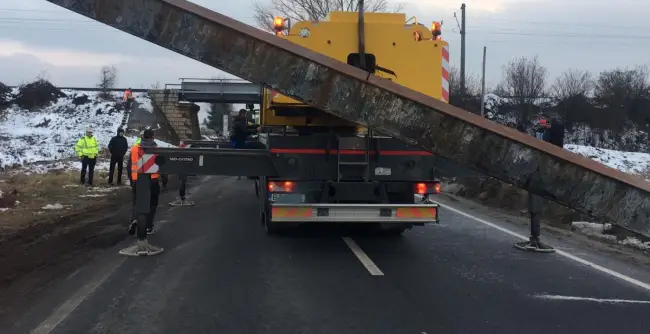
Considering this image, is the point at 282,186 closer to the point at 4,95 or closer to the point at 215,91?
the point at 215,91

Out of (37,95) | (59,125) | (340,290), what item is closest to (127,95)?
(59,125)

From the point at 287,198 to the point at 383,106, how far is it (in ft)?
11.3

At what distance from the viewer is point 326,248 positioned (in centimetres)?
873

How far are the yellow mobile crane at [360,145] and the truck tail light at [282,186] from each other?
0.05 feet

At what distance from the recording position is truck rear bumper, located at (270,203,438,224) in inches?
314

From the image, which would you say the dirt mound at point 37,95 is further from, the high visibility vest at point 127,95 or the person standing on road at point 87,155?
the person standing on road at point 87,155

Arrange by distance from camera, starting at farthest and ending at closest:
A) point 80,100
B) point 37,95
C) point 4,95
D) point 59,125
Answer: point 80,100 < point 37,95 < point 4,95 < point 59,125

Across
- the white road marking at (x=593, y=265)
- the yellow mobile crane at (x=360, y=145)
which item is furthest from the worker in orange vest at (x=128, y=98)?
the yellow mobile crane at (x=360, y=145)

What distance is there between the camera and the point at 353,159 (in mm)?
8336

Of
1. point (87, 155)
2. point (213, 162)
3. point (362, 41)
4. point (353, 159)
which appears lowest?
point (87, 155)

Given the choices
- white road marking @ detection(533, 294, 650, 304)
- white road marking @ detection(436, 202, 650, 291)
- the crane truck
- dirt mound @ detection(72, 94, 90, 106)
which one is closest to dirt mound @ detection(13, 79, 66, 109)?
dirt mound @ detection(72, 94, 90, 106)

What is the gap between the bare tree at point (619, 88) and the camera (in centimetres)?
5275

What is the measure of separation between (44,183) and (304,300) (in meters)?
13.8

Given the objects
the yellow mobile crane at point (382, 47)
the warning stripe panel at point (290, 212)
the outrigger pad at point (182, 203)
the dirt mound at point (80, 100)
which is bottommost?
the outrigger pad at point (182, 203)
